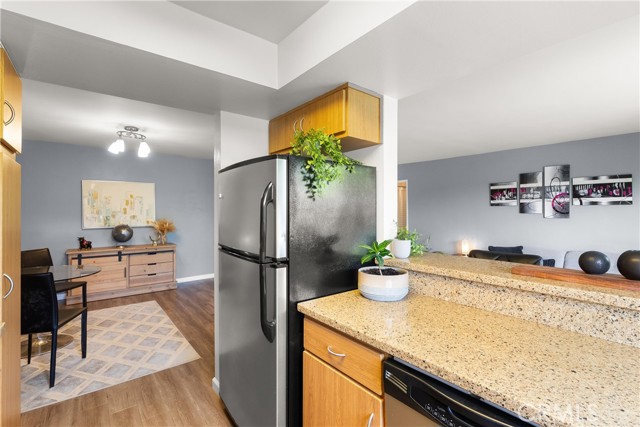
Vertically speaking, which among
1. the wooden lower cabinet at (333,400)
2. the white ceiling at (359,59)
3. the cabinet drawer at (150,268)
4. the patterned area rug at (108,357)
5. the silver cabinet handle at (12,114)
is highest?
the white ceiling at (359,59)

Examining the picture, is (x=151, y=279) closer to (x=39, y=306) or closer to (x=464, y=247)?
(x=39, y=306)

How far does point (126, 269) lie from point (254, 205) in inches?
164

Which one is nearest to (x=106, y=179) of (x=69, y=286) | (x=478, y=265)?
(x=69, y=286)

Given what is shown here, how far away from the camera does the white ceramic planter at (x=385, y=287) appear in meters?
1.53

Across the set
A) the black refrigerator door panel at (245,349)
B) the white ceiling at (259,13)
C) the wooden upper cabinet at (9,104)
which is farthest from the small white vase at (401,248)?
the wooden upper cabinet at (9,104)

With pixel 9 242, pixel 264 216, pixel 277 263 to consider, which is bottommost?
pixel 277 263

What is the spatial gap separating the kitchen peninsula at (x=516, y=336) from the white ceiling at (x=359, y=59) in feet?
3.47

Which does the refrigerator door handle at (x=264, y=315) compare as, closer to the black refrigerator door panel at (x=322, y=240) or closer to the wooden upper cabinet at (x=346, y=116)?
the black refrigerator door panel at (x=322, y=240)

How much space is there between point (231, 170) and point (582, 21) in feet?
5.77

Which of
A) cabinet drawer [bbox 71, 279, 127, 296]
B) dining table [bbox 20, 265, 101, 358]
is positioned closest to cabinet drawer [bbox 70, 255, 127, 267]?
cabinet drawer [bbox 71, 279, 127, 296]

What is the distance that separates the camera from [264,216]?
150 centimetres

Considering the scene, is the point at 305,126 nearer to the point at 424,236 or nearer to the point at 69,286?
the point at 69,286
